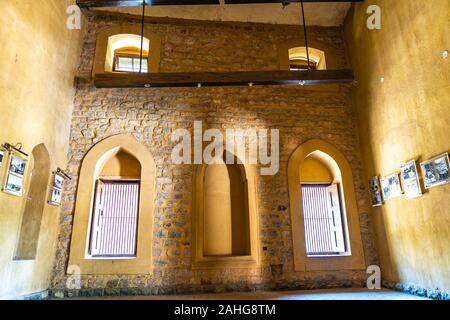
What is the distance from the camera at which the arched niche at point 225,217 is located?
4895mm

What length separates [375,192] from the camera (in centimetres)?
515

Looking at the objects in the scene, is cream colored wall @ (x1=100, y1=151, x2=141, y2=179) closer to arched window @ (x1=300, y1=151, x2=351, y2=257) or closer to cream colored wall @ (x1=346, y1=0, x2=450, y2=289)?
arched window @ (x1=300, y1=151, x2=351, y2=257)

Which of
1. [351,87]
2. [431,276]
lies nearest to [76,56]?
[351,87]

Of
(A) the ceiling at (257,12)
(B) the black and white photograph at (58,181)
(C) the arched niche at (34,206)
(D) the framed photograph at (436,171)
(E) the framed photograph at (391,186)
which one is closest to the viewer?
(D) the framed photograph at (436,171)

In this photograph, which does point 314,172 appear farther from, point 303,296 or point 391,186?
point 303,296

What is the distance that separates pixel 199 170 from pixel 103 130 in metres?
1.83

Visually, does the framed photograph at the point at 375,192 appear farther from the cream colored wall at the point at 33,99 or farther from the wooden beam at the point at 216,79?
the cream colored wall at the point at 33,99

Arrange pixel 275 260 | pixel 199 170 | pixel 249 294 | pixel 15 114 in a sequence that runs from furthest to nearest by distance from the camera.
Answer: pixel 199 170
pixel 275 260
pixel 249 294
pixel 15 114

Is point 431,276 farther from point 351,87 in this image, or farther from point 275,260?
point 351,87

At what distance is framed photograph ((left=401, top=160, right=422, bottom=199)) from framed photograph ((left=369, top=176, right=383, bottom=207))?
2.27 ft

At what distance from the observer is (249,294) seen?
454 centimetres

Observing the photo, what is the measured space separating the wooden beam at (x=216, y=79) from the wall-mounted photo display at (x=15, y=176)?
1.75 m

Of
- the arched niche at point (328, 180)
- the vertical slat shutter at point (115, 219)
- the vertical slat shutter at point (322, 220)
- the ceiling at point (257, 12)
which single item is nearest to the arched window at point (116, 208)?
the vertical slat shutter at point (115, 219)

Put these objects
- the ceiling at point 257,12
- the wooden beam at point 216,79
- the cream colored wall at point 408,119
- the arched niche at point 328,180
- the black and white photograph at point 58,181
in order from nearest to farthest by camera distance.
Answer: the cream colored wall at point 408,119
the black and white photograph at point 58,181
the wooden beam at point 216,79
the arched niche at point 328,180
the ceiling at point 257,12
